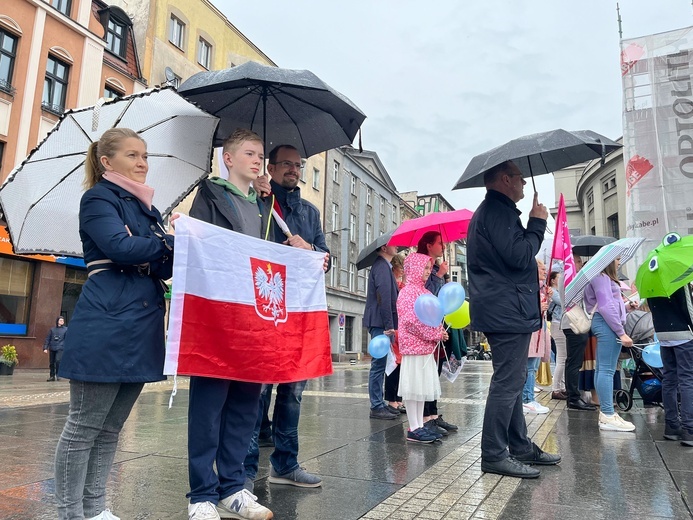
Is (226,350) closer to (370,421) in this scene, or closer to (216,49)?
(370,421)

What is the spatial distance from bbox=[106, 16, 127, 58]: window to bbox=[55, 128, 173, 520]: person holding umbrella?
22.8 metres

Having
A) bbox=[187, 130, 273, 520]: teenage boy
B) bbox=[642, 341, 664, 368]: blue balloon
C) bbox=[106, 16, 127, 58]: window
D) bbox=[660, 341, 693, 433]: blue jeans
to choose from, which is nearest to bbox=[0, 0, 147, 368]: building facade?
bbox=[106, 16, 127, 58]: window

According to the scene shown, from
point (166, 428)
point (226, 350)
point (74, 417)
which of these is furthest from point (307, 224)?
point (166, 428)

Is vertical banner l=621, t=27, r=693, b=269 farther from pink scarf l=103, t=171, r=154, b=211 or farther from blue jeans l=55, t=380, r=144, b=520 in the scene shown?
blue jeans l=55, t=380, r=144, b=520

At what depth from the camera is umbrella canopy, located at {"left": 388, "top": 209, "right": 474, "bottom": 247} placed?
7031 millimetres

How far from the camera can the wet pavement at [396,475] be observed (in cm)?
312

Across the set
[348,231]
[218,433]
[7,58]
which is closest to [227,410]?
[218,433]

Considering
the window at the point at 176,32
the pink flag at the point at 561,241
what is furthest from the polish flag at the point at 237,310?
the window at the point at 176,32

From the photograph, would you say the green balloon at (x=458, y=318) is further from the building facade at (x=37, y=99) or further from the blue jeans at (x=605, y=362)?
the building facade at (x=37, y=99)

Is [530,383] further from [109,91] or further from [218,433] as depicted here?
[109,91]

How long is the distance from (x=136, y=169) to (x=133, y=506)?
6.23 ft

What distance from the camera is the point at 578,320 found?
7391 millimetres

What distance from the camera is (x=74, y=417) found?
2.49 metres

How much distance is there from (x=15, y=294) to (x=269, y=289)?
716 inches
